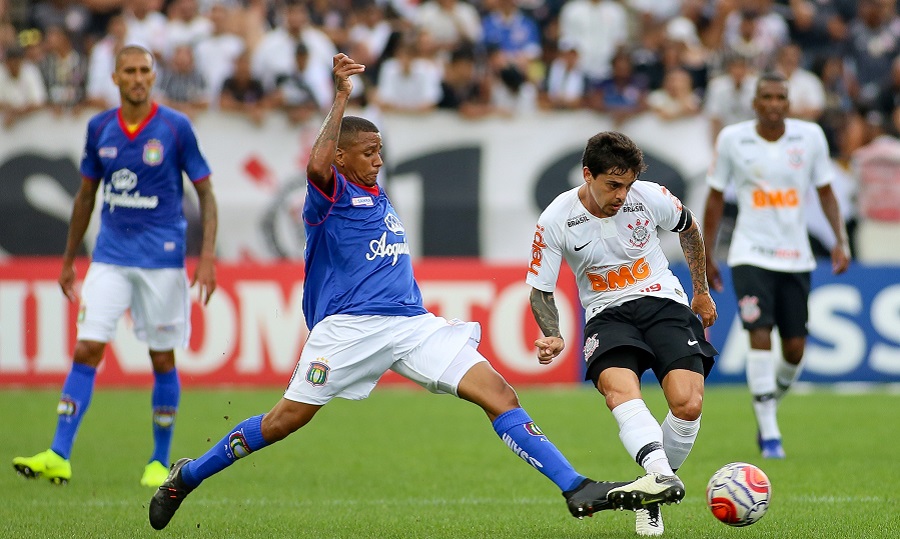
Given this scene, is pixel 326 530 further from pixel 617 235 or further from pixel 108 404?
→ pixel 108 404

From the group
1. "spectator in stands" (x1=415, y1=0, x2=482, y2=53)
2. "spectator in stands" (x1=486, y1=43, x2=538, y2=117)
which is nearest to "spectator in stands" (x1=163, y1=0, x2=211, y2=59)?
"spectator in stands" (x1=415, y1=0, x2=482, y2=53)

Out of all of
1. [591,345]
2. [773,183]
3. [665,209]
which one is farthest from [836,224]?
[591,345]

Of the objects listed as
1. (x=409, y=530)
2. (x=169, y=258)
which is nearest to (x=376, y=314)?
(x=409, y=530)

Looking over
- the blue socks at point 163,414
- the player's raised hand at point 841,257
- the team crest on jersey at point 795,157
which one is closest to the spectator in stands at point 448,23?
the team crest on jersey at point 795,157

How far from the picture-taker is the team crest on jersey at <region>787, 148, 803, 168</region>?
10.2 metres

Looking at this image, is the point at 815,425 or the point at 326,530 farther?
the point at 815,425

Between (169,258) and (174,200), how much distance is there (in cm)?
41

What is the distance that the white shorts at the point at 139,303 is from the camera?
9008mm

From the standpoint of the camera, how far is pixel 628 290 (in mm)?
7168

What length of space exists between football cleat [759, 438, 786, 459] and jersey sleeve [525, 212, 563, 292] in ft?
12.4

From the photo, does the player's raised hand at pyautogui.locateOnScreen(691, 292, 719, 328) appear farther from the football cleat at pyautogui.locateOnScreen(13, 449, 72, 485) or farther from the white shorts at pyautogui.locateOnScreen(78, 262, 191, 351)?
the football cleat at pyautogui.locateOnScreen(13, 449, 72, 485)

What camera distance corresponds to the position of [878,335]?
49.4 feet

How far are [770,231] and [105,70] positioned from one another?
34.1 feet

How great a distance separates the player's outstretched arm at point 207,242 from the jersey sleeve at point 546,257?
8.86ft
